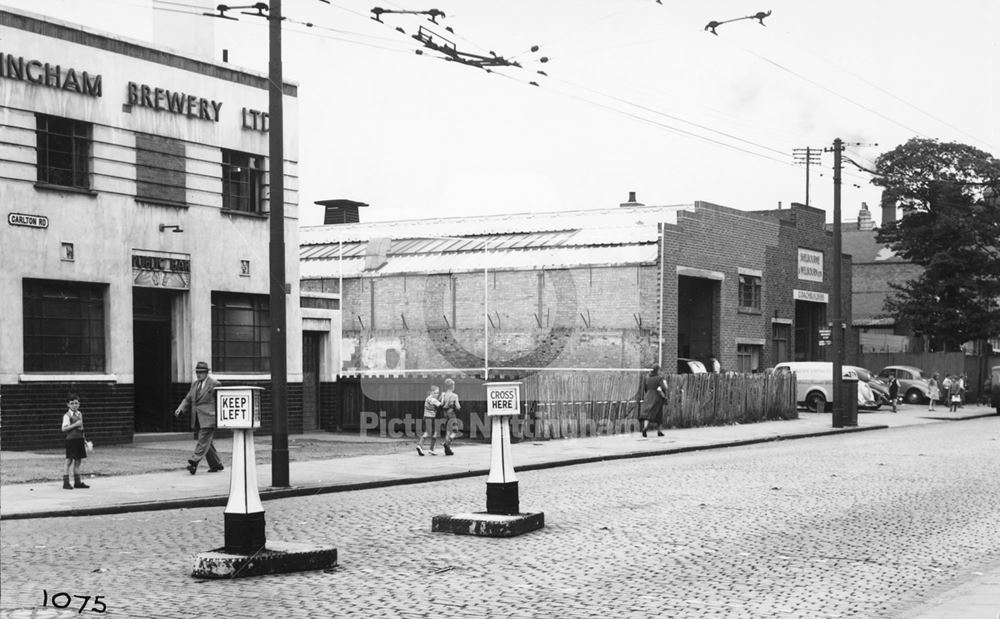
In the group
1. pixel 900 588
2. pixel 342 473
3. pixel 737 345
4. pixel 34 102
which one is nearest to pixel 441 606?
pixel 900 588

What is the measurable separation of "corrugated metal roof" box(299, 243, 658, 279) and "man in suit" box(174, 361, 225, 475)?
25.7 meters

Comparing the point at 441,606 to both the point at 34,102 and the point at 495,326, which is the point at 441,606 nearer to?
the point at 34,102

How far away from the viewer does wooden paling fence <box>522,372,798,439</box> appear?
2873 cm

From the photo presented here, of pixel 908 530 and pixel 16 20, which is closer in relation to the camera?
pixel 908 530

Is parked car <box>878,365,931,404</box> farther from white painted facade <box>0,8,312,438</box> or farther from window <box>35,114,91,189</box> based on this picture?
window <box>35,114,91,189</box>

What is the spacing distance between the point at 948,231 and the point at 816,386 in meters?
16.5

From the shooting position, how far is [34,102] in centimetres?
2255

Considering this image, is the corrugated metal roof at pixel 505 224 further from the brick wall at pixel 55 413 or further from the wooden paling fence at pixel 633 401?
the brick wall at pixel 55 413

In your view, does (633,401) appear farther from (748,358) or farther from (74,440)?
(748,358)

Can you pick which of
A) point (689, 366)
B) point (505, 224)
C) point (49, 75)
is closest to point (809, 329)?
point (689, 366)

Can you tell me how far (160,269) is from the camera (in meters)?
25.4

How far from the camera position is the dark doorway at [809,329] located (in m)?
54.4

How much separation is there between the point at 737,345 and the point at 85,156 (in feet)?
98.0

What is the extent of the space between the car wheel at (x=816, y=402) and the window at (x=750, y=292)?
4467 millimetres
